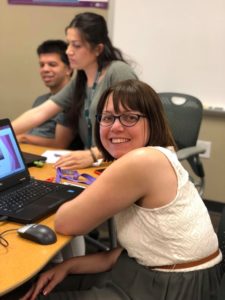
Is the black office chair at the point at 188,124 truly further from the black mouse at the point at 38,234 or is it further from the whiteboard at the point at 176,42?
the black mouse at the point at 38,234

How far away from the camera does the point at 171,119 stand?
8.41 ft

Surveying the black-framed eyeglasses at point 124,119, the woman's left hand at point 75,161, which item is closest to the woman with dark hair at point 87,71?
the woman's left hand at point 75,161

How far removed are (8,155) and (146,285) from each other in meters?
0.78

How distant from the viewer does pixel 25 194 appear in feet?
5.07

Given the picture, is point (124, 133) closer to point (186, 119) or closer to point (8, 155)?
point (8, 155)

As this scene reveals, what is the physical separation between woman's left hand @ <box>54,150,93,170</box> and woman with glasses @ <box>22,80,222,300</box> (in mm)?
647

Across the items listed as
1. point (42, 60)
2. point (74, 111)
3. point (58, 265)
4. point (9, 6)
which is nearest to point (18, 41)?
point (9, 6)

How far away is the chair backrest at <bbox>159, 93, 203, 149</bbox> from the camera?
250 cm

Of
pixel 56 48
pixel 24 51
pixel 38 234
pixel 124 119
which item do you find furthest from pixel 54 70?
pixel 38 234

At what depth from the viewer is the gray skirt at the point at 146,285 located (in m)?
1.20

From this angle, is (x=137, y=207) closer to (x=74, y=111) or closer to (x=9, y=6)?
(x=74, y=111)

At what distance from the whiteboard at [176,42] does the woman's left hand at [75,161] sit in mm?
1272

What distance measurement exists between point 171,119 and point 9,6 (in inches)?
78.2

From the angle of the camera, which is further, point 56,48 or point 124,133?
point 56,48
